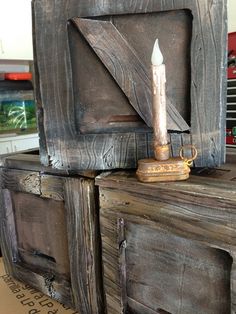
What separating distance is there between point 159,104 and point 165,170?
12cm

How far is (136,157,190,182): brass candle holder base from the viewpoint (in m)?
0.60

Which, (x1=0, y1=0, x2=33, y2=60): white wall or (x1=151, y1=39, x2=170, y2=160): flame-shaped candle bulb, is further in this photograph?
(x1=0, y1=0, x2=33, y2=60): white wall

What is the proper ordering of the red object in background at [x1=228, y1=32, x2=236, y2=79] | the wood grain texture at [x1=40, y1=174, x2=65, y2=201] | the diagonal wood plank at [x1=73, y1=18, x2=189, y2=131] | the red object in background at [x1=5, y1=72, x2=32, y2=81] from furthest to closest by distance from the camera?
the red object in background at [x1=5, y1=72, x2=32, y2=81]
the red object in background at [x1=228, y1=32, x2=236, y2=79]
the wood grain texture at [x1=40, y1=174, x2=65, y2=201]
the diagonal wood plank at [x1=73, y1=18, x2=189, y2=131]

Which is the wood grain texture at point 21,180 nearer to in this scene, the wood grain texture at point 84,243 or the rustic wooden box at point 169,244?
the wood grain texture at point 84,243

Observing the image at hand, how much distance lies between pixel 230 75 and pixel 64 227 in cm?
148

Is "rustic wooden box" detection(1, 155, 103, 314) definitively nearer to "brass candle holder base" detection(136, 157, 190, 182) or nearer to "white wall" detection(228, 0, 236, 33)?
"brass candle holder base" detection(136, 157, 190, 182)

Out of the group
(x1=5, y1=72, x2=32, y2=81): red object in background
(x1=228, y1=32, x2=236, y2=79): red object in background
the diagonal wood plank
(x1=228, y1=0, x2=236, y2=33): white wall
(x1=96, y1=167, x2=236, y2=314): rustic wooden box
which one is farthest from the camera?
(x1=228, y1=0, x2=236, y2=33): white wall

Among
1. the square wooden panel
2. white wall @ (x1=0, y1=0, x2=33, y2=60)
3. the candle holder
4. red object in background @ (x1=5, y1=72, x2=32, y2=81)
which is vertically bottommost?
the square wooden panel

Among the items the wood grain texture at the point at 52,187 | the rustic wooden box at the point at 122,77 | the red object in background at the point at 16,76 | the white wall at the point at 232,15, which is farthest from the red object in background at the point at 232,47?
the wood grain texture at the point at 52,187

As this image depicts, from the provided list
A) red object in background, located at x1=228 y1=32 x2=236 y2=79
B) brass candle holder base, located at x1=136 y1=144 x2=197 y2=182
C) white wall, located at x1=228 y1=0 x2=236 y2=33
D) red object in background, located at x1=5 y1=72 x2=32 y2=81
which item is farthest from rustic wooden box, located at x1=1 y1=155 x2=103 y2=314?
white wall, located at x1=228 y1=0 x2=236 y2=33

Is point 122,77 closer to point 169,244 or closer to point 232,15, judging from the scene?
point 169,244

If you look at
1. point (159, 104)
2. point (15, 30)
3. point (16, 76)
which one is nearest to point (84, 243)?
point (159, 104)

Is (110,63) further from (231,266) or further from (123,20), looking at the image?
(231,266)

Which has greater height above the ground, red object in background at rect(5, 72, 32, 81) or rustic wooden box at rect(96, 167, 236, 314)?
red object in background at rect(5, 72, 32, 81)
